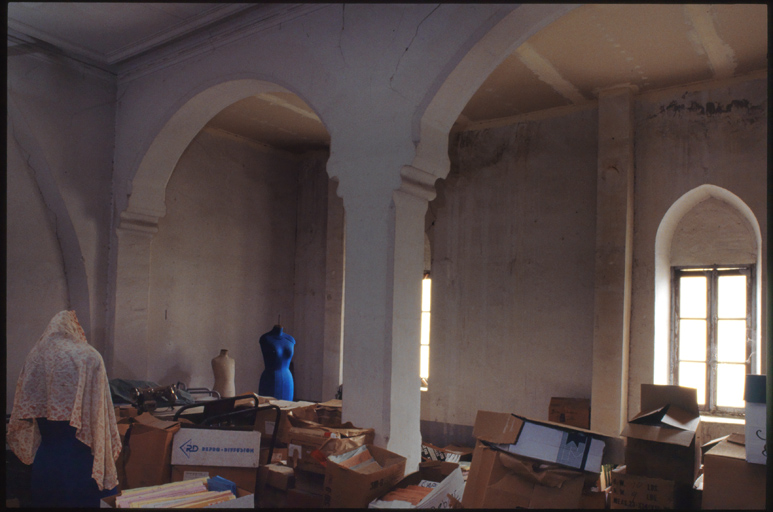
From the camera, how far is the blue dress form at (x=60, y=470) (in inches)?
137

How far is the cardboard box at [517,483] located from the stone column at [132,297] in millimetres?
4248

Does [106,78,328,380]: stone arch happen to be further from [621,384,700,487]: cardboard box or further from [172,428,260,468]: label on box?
[621,384,700,487]: cardboard box

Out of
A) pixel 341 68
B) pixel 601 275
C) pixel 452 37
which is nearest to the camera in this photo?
pixel 452 37

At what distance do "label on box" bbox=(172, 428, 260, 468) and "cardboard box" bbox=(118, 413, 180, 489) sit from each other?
0.22 feet

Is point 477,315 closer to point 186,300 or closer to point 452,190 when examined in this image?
point 452,190

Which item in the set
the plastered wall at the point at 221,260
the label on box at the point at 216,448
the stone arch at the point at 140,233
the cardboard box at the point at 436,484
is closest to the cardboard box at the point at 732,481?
the cardboard box at the point at 436,484

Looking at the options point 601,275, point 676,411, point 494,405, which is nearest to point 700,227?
point 601,275

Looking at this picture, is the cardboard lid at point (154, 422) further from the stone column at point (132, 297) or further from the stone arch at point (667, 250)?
the stone arch at point (667, 250)

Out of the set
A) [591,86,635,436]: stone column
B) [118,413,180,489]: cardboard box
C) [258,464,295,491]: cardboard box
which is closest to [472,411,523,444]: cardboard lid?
[258,464,295,491]: cardboard box

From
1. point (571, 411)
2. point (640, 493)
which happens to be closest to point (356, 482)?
point (640, 493)

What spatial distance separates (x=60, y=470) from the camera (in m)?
3.50

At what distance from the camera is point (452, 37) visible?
3828 mm

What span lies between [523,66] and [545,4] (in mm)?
2188

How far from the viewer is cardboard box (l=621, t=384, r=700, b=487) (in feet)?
10.0
